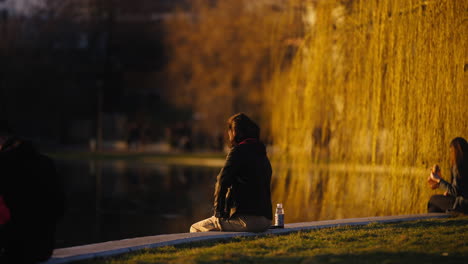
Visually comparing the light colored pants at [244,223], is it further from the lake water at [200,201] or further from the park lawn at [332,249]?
the lake water at [200,201]

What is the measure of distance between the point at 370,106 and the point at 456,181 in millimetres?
2940

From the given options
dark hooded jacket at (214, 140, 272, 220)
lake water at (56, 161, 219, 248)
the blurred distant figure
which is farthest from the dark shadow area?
the blurred distant figure

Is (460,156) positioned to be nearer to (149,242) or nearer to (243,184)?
(243,184)

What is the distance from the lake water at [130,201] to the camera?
38.8 ft

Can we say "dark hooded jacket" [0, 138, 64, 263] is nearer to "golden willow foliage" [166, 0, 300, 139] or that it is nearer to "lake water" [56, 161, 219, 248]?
"lake water" [56, 161, 219, 248]

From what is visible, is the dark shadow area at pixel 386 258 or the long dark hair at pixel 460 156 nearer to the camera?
the dark shadow area at pixel 386 258

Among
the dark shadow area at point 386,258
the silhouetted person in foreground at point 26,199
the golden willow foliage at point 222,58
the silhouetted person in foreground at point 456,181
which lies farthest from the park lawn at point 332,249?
the golden willow foliage at point 222,58

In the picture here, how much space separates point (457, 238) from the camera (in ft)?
25.2

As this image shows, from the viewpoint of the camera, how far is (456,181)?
9.72 m

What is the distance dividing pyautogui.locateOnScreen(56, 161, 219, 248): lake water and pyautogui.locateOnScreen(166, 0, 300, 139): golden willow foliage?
12591 mm

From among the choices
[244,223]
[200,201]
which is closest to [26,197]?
[244,223]

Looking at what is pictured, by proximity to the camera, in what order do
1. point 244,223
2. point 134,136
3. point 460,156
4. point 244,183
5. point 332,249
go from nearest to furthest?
point 332,249 → point 244,183 → point 244,223 → point 460,156 → point 134,136

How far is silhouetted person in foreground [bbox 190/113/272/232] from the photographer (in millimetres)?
7652

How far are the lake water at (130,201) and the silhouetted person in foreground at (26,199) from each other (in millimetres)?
4337
